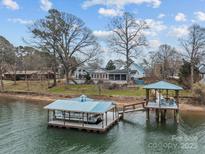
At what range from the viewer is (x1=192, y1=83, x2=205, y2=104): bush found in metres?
35.7

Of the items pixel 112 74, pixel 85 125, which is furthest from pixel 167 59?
pixel 85 125

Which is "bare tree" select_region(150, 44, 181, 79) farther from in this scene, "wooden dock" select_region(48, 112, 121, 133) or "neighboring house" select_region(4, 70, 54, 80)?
"wooden dock" select_region(48, 112, 121, 133)

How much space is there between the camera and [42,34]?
1997 inches

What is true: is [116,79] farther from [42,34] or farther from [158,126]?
[158,126]

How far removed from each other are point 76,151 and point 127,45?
34337 mm

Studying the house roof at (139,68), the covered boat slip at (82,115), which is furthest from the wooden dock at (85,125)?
the house roof at (139,68)

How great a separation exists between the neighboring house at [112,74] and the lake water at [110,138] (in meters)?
28.8

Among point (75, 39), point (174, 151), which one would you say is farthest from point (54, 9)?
point (174, 151)

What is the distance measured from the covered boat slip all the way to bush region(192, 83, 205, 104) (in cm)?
1514

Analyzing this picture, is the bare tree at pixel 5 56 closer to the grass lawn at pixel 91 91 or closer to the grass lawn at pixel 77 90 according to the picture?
the grass lawn at pixel 77 90

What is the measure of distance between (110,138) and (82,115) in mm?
4339

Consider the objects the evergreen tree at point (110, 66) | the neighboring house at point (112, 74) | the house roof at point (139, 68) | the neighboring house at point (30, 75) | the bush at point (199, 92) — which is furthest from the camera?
the evergreen tree at point (110, 66)

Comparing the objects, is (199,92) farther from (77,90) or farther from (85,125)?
(77,90)

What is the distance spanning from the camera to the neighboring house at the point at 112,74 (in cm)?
5875
